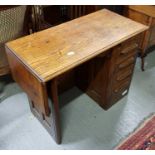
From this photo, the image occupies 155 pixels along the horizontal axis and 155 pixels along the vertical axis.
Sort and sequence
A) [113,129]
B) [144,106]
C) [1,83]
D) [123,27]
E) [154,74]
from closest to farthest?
[123,27]
[113,129]
[144,106]
[1,83]
[154,74]

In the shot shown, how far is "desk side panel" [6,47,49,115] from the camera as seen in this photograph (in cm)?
107

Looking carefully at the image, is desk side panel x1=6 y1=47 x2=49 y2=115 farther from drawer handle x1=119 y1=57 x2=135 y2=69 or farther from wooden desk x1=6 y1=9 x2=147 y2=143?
drawer handle x1=119 y1=57 x2=135 y2=69

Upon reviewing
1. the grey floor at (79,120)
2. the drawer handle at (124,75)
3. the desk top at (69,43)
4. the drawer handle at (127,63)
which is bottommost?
the grey floor at (79,120)

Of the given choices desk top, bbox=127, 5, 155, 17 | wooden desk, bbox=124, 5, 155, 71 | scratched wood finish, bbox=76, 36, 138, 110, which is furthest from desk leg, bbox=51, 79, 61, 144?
desk top, bbox=127, 5, 155, 17

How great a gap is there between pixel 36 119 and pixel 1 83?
1.99ft

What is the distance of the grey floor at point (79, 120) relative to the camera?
1.53m

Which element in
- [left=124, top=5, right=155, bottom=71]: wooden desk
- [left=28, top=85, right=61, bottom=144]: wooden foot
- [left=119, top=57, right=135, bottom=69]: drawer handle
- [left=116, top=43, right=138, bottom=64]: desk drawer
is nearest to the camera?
[left=28, top=85, right=61, bottom=144]: wooden foot

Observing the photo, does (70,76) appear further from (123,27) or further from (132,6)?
(132,6)

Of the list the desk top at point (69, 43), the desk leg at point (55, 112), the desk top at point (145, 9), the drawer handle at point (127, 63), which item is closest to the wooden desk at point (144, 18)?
the desk top at point (145, 9)

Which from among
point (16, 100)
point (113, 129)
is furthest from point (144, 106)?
point (16, 100)

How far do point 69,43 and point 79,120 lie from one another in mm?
713

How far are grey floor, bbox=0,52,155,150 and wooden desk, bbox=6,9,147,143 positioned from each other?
81 mm

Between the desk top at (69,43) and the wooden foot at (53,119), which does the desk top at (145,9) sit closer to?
the desk top at (69,43)

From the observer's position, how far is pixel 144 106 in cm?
182
